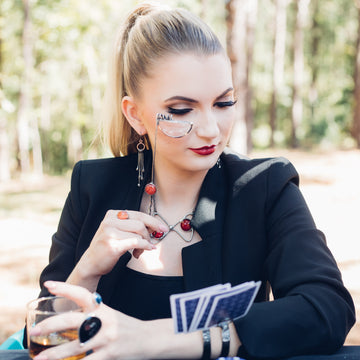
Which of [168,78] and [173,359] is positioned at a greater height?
[168,78]

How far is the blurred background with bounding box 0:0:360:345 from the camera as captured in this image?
6.58 meters

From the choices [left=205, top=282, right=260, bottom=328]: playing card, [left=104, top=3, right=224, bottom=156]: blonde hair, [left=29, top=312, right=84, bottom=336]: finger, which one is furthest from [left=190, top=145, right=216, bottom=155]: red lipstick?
[left=29, top=312, right=84, bottom=336]: finger

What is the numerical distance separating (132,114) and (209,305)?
1.06 metres

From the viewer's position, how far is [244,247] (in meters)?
1.92

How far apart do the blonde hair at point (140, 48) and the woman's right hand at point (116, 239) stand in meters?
0.56

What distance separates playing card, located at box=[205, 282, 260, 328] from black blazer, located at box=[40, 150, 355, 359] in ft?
0.34

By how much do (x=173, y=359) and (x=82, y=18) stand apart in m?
11.2

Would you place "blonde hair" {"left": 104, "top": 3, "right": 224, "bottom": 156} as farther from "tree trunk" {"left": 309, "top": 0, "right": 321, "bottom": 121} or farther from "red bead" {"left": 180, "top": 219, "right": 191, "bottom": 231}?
"tree trunk" {"left": 309, "top": 0, "right": 321, "bottom": 121}

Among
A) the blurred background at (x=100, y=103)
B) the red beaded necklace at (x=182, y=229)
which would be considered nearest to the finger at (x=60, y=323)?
the red beaded necklace at (x=182, y=229)

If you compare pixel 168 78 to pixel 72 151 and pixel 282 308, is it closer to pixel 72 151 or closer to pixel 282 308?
pixel 282 308

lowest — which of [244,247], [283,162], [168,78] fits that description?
[244,247]

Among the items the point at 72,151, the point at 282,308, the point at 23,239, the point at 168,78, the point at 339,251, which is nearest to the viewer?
the point at 282,308

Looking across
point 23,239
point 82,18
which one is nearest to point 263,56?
point 82,18

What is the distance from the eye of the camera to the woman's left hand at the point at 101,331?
4.55 ft
